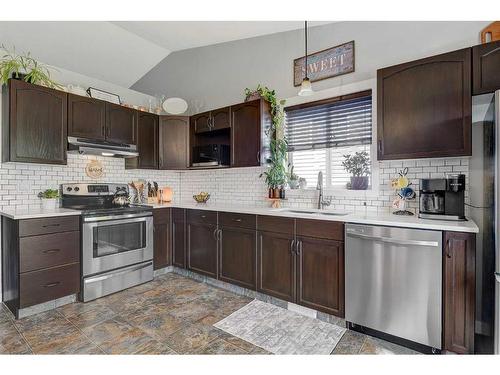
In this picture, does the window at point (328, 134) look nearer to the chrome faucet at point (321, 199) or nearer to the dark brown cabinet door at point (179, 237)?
the chrome faucet at point (321, 199)

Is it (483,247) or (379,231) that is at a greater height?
(379,231)

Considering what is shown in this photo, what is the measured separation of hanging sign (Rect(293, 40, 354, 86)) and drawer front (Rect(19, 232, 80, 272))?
2.97 metres

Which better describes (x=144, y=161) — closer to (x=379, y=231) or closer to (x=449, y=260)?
(x=379, y=231)

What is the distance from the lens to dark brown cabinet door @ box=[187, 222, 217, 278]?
10.4 feet

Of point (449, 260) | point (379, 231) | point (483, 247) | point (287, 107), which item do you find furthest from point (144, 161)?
point (483, 247)

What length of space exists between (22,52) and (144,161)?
176 cm

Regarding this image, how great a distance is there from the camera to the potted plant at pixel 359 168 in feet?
8.95

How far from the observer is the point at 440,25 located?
2.30 metres

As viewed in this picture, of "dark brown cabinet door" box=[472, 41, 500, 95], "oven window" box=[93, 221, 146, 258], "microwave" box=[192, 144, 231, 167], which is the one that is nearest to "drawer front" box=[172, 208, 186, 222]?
"oven window" box=[93, 221, 146, 258]

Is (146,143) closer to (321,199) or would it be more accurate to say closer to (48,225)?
(48,225)

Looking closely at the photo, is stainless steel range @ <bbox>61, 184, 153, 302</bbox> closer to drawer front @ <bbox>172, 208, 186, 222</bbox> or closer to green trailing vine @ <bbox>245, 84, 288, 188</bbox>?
drawer front @ <bbox>172, 208, 186, 222</bbox>

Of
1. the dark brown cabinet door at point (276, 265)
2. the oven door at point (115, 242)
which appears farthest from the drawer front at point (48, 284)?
the dark brown cabinet door at point (276, 265)

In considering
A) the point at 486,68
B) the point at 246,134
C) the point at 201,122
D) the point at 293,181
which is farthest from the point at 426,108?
the point at 201,122

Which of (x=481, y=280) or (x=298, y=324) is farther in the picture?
(x=298, y=324)
